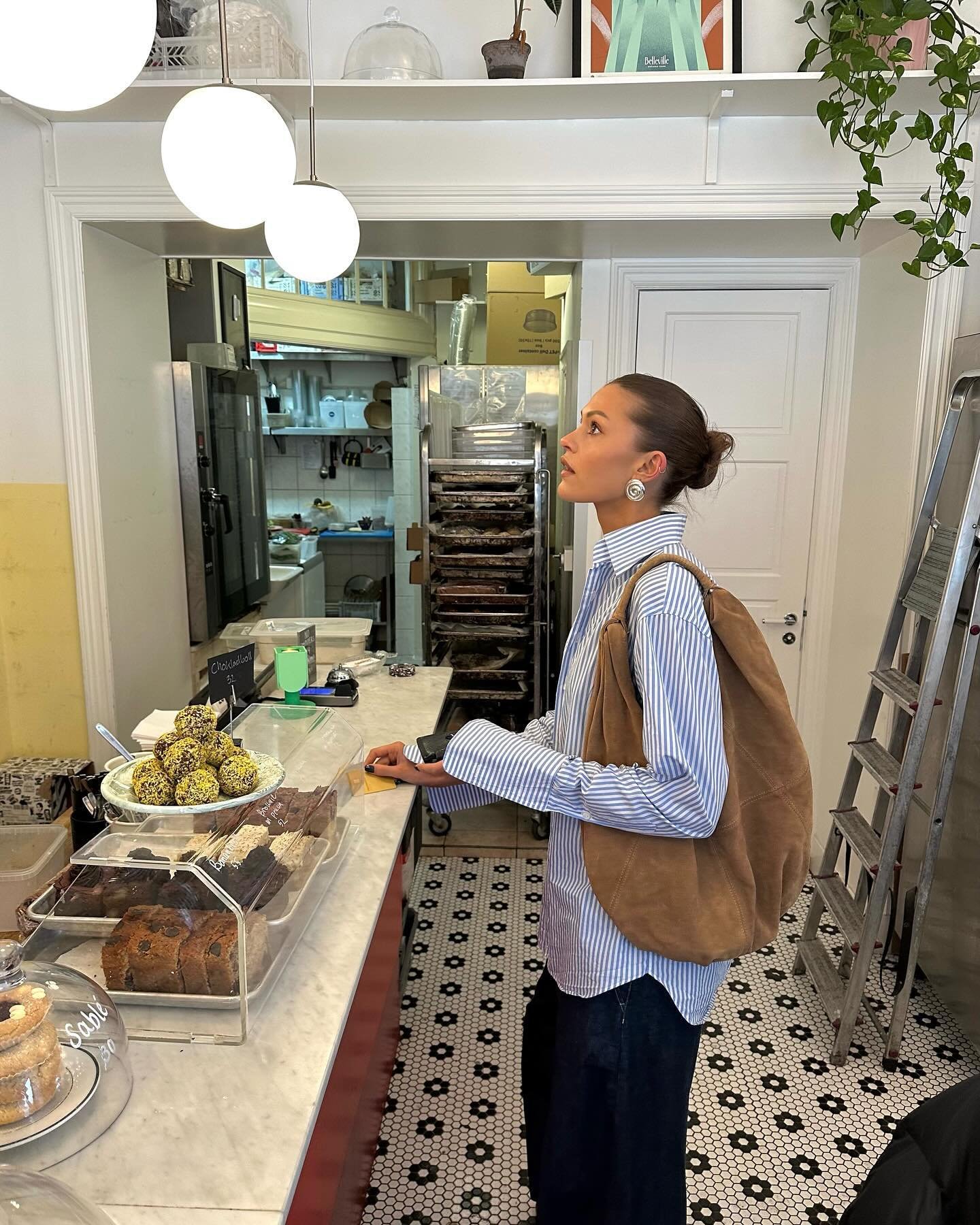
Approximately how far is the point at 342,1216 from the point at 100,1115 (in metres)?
0.68

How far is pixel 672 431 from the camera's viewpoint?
1.52m

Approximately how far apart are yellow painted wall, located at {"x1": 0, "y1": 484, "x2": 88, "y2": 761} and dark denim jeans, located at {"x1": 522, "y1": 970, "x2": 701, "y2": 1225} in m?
2.43

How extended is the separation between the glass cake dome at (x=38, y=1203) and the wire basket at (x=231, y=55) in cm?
285

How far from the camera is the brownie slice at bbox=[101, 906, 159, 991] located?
1338 mm

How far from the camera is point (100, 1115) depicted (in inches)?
44.0

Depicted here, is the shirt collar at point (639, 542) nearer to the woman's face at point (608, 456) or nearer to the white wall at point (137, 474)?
the woman's face at point (608, 456)

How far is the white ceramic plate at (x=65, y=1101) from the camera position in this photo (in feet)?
3.46

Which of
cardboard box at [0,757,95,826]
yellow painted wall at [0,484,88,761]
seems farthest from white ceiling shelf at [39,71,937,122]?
cardboard box at [0,757,95,826]

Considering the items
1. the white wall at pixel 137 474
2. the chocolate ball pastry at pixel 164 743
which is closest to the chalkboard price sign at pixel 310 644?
the white wall at pixel 137 474

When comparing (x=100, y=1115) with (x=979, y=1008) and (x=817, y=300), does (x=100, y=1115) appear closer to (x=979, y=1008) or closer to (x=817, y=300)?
(x=979, y=1008)

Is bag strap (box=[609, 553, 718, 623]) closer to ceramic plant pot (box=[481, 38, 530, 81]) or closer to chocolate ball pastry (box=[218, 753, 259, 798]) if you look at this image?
chocolate ball pastry (box=[218, 753, 259, 798])

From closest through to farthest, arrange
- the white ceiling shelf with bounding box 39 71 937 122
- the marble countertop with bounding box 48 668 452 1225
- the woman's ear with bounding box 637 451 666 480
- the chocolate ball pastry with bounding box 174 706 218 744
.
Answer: the marble countertop with bounding box 48 668 452 1225, the woman's ear with bounding box 637 451 666 480, the chocolate ball pastry with bounding box 174 706 218 744, the white ceiling shelf with bounding box 39 71 937 122

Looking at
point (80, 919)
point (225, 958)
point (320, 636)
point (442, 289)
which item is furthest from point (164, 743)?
point (442, 289)

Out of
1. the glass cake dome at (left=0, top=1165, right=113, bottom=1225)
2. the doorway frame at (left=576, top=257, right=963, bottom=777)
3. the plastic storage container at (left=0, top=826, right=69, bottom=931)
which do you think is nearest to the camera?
the glass cake dome at (left=0, top=1165, right=113, bottom=1225)
